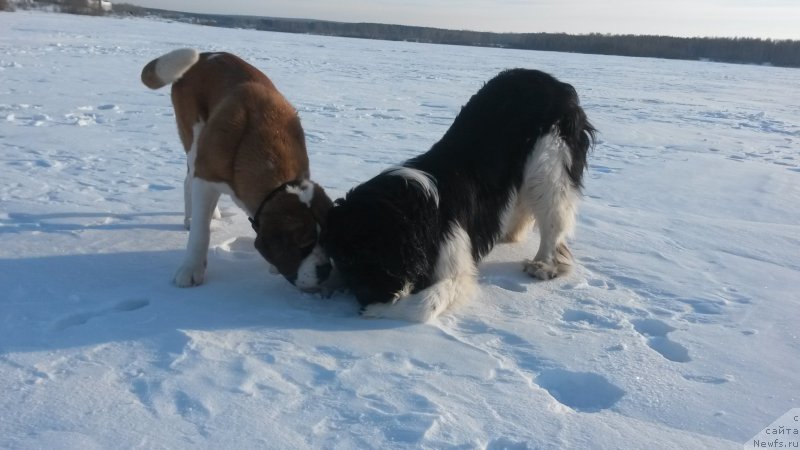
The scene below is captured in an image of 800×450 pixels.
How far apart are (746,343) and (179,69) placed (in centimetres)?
450

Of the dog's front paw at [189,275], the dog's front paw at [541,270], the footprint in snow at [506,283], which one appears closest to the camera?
the dog's front paw at [189,275]

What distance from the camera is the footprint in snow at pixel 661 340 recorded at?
3.23m

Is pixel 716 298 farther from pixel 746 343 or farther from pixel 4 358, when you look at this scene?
pixel 4 358

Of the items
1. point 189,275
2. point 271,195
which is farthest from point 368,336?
point 189,275

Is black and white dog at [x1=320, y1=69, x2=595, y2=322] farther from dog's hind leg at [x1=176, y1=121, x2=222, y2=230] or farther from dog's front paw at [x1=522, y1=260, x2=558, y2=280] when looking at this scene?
dog's hind leg at [x1=176, y1=121, x2=222, y2=230]

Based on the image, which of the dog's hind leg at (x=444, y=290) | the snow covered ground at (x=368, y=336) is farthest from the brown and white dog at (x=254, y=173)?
the dog's hind leg at (x=444, y=290)

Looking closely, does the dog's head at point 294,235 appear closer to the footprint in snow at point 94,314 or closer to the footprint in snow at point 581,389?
the footprint in snow at point 94,314

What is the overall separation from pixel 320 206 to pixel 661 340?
2098 mm

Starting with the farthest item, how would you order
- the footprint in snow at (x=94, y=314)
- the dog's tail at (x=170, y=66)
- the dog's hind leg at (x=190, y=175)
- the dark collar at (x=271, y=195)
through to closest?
1. the dog's tail at (x=170, y=66)
2. the dog's hind leg at (x=190, y=175)
3. the dark collar at (x=271, y=195)
4. the footprint in snow at (x=94, y=314)

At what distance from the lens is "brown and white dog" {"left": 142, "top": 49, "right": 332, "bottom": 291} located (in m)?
3.55

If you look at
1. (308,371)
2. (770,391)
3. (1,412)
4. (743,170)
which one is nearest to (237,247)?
(308,371)

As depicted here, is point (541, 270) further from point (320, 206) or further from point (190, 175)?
point (190, 175)

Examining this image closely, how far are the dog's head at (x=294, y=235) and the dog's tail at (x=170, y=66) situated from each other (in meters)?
2.03

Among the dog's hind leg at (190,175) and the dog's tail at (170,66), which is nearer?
the dog's hind leg at (190,175)
